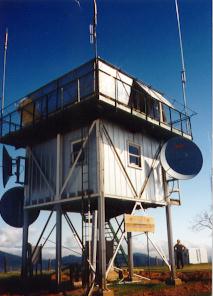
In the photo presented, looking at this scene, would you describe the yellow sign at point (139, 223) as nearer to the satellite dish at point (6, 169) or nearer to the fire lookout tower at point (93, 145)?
the fire lookout tower at point (93, 145)

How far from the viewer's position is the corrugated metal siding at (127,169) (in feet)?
52.4

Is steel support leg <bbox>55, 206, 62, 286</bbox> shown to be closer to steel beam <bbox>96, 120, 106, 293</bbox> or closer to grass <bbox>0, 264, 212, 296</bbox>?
grass <bbox>0, 264, 212, 296</bbox>

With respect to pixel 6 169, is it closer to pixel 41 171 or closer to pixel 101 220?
pixel 41 171

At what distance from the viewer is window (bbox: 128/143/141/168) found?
17816 millimetres

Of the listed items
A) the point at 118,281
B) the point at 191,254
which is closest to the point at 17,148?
the point at 118,281

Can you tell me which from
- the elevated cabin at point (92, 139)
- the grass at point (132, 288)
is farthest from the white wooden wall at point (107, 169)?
the grass at point (132, 288)

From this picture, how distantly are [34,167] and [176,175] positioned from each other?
8315mm

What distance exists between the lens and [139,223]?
1617cm

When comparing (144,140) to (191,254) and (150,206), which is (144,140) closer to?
(150,206)

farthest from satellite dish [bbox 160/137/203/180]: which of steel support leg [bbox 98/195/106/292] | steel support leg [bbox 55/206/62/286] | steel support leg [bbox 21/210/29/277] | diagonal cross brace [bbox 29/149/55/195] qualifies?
steel support leg [bbox 21/210/29/277]

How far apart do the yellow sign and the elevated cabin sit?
3.57 ft

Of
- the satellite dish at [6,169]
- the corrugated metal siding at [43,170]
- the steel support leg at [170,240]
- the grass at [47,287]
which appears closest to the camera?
the grass at [47,287]

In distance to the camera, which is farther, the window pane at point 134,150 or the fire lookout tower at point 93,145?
the window pane at point 134,150

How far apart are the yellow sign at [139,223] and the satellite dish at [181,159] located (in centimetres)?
270
